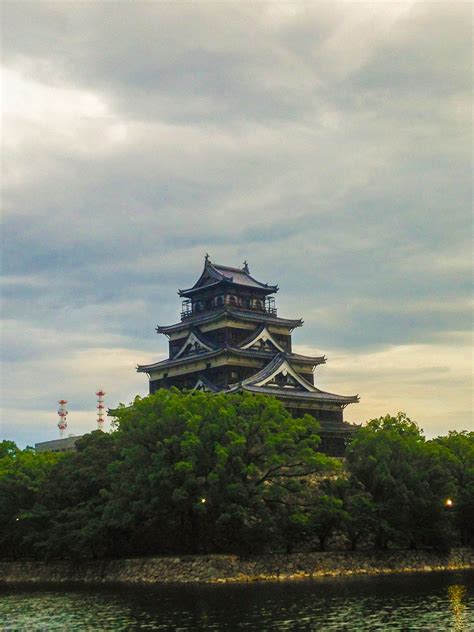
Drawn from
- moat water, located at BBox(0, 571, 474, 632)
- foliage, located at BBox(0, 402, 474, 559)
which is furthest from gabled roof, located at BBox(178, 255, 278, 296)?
moat water, located at BBox(0, 571, 474, 632)

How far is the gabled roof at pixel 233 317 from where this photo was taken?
74.3m

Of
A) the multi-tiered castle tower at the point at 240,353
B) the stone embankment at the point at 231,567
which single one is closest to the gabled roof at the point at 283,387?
the multi-tiered castle tower at the point at 240,353

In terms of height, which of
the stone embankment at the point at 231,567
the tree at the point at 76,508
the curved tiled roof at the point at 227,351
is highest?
the curved tiled roof at the point at 227,351

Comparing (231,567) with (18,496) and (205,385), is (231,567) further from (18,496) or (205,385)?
(205,385)

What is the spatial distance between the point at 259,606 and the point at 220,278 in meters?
44.5

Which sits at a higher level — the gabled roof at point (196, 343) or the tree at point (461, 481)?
the gabled roof at point (196, 343)

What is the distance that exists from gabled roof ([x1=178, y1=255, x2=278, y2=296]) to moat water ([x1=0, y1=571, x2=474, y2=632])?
119 ft

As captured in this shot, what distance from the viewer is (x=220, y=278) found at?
76562mm

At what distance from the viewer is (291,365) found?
7331cm

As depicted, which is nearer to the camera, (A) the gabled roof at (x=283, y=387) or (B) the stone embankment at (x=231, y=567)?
(B) the stone embankment at (x=231, y=567)

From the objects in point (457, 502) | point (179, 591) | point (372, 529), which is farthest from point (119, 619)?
point (457, 502)

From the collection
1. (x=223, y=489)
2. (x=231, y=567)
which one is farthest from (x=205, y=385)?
(x=231, y=567)

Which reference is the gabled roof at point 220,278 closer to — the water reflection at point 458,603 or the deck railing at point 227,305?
the deck railing at point 227,305

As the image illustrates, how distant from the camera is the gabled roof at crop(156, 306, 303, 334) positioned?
7431 centimetres
